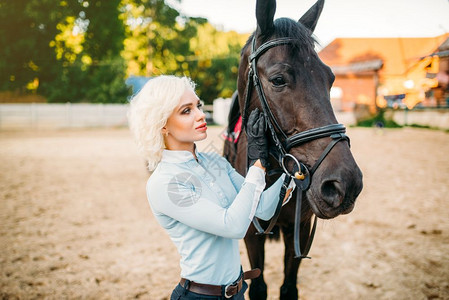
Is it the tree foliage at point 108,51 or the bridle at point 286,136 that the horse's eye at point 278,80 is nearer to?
the bridle at point 286,136

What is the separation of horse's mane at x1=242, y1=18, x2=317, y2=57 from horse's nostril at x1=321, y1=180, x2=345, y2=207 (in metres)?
0.70

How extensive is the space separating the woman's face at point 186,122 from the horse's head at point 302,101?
399 millimetres

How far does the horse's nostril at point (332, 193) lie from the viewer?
1.34 meters

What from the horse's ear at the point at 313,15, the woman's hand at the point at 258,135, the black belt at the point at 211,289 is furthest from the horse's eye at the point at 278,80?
the black belt at the point at 211,289

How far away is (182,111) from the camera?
145 centimetres

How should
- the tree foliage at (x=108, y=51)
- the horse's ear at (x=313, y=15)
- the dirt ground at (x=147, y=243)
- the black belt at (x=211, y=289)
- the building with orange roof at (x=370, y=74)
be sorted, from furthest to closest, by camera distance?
the tree foliage at (x=108, y=51), the building with orange roof at (x=370, y=74), the dirt ground at (x=147, y=243), the horse's ear at (x=313, y=15), the black belt at (x=211, y=289)

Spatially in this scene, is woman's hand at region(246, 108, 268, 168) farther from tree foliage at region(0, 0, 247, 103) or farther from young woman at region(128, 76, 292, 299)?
tree foliage at region(0, 0, 247, 103)

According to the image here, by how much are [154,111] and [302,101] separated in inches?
28.6

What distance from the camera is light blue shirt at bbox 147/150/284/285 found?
1.30 meters

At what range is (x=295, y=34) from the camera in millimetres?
1666

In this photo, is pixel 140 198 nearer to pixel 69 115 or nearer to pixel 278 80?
pixel 278 80

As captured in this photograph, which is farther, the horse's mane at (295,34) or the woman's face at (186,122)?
the horse's mane at (295,34)

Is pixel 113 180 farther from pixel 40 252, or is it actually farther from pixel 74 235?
pixel 40 252

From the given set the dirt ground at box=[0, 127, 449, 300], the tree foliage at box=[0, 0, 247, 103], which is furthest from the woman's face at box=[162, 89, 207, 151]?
the tree foliage at box=[0, 0, 247, 103]
